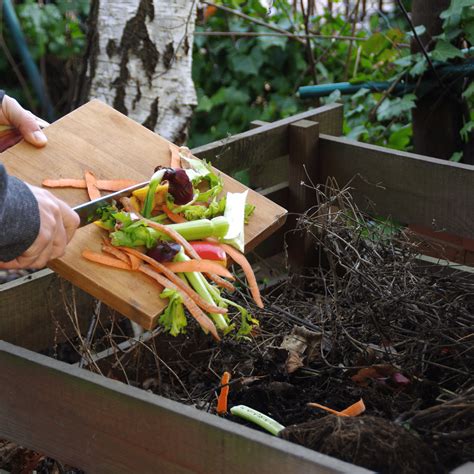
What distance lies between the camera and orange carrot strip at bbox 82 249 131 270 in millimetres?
2340

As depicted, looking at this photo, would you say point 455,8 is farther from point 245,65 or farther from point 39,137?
point 245,65

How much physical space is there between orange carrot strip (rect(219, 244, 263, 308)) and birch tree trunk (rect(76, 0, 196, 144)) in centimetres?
166

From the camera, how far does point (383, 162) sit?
3391 mm

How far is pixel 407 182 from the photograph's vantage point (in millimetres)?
3332

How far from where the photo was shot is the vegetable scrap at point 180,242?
2324 mm

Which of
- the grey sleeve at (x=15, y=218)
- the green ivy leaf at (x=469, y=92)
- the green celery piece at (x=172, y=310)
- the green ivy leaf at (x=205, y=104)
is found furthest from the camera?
the green ivy leaf at (x=205, y=104)

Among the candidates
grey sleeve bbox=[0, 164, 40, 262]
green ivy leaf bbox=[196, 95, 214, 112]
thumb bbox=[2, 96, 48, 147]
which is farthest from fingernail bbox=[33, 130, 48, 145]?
green ivy leaf bbox=[196, 95, 214, 112]

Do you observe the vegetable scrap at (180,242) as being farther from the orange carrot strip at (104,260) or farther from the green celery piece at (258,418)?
the green celery piece at (258,418)

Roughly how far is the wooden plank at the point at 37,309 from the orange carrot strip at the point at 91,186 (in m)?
0.25

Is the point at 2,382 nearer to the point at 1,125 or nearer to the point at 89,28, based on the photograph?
the point at 1,125

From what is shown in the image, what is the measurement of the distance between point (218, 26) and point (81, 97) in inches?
109

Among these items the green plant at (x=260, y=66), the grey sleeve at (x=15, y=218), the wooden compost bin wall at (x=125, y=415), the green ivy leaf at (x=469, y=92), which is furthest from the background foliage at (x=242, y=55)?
the grey sleeve at (x=15, y=218)

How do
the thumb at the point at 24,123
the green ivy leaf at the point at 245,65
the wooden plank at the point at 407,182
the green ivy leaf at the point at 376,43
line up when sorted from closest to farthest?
the thumb at the point at 24,123, the wooden plank at the point at 407,182, the green ivy leaf at the point at 376,43, the green ivy leaf at the point at 245,65

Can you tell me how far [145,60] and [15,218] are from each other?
6.72 feet
